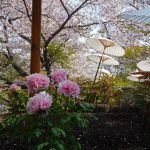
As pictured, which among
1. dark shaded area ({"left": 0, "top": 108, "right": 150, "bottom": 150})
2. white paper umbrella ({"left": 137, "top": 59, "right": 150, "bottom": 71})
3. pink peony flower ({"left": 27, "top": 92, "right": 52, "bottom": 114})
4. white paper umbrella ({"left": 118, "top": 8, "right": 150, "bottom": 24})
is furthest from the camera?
white paper umbrella ({"left": 137, "top": 59, "right": 150, "bottom": 71})

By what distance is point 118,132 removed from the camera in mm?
5000

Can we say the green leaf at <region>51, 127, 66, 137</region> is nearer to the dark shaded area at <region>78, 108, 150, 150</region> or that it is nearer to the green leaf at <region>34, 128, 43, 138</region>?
the green leaf at <region>34, 128, 43, 138</region>

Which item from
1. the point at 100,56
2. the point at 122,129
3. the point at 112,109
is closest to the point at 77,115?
the point at 122,129

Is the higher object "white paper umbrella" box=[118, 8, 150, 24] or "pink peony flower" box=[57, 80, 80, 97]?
"white paper umbrella" box=[118, 8, 150, 24]

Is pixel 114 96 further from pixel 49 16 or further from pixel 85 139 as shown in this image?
pixel 49 16

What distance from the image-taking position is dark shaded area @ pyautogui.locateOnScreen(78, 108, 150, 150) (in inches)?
177

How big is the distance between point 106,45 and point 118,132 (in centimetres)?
290

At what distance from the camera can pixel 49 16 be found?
1260cm

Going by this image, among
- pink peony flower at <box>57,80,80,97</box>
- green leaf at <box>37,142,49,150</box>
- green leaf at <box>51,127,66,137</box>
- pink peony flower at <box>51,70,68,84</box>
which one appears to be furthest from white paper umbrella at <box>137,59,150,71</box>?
green leaf at <box>37,142,49,150</box>

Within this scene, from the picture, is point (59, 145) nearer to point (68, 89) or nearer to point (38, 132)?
point (38, 132)

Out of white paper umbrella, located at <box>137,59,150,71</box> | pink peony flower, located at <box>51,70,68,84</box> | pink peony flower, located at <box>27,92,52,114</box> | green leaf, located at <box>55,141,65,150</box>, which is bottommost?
green leaf, located at <box>55,141,65,150</box>

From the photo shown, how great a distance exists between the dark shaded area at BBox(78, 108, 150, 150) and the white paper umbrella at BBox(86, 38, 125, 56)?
1.77m

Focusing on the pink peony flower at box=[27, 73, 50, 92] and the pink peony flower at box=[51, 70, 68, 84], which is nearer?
the pink peony flower at box=[27, 73, 50, 92]

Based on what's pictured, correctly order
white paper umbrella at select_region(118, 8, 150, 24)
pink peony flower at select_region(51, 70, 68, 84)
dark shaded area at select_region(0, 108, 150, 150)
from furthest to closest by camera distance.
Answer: white paper umbrella at select_region(118, 8, 150, 24)
dark shaded area at select_region(0, 108, 150, 150)
pink peony flower at select_region(51, 70, 68, 84)
